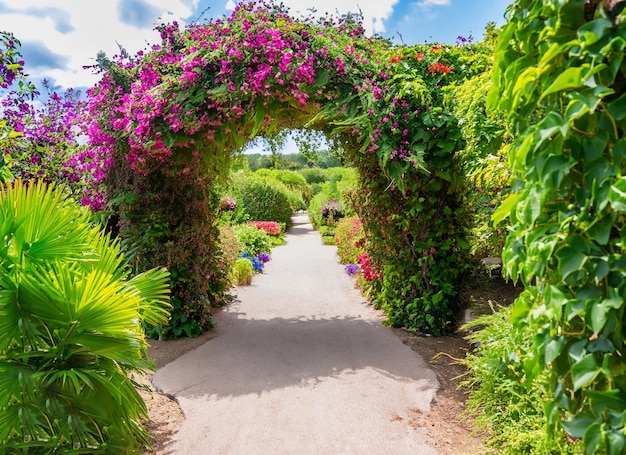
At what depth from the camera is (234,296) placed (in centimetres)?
780

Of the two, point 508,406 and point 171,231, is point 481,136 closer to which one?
point 508,406

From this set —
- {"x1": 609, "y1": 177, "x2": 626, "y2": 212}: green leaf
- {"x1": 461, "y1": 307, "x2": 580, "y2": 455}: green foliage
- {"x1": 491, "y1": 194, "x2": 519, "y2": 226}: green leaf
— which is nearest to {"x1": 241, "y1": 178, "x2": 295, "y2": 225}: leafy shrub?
{"x1": 461, "y1": 307, "x2": 580, "y2": 455}: green foliage

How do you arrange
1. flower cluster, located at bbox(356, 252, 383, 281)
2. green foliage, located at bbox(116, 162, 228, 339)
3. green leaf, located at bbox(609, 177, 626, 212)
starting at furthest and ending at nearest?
flower cluster, located at bbox(356, 252, 383, 281)
green foliage, located at bbox(116, 162, 228, 339)
green leaf, located at bbox(609, 177, 626, 212)

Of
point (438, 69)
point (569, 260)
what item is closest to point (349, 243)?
point (438, 69)

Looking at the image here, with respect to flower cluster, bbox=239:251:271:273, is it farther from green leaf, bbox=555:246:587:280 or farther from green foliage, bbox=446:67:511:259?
green leaf, bbox=555:246:587:280

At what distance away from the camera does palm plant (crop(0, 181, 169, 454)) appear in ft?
7.30

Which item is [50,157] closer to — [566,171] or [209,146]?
Result: [209,146]

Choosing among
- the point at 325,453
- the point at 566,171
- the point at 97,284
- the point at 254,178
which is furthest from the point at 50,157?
the point at 254,178

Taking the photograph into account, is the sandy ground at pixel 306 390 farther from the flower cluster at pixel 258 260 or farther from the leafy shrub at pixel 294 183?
the leafy shrub at pixel 294 183

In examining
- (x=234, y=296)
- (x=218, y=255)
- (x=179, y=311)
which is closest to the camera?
(x=179, y=311)

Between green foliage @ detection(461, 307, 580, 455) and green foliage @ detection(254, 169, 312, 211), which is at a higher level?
green foliage @ detection(254, 169, 312, 211)

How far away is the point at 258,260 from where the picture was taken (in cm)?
1098

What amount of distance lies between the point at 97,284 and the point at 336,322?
4195 mm

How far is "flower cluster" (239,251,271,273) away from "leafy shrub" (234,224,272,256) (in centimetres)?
28
